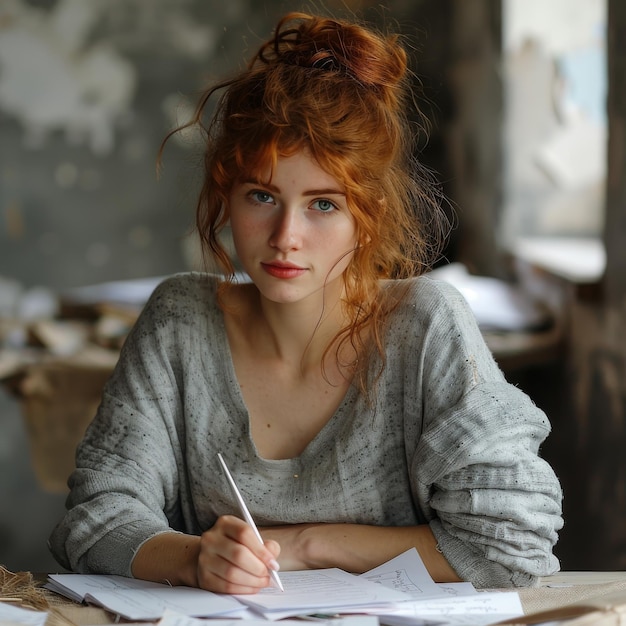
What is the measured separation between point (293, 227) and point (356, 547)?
46 centimetres

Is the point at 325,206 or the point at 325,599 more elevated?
the point at 325,206

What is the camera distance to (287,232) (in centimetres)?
130

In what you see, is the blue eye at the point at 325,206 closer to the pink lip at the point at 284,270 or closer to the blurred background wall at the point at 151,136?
the pink lip at the point at 284,270

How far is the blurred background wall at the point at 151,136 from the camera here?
12.1 feet

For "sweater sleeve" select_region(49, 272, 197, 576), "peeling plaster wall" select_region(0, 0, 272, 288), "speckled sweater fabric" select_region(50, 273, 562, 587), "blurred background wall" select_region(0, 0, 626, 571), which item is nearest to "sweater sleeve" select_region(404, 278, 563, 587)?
"speckled sweater fabric" select_region(50, 273, 562, 587)

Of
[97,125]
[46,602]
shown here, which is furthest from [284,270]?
[97,125]

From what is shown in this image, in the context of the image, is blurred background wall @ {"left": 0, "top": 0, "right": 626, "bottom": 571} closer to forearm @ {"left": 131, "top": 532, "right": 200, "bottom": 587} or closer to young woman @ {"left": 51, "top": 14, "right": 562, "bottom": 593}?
young woman @ {"left": 51, "top": 14, "right": 562, "bottom": 593}

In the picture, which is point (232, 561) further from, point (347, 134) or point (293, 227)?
point (347, 134)

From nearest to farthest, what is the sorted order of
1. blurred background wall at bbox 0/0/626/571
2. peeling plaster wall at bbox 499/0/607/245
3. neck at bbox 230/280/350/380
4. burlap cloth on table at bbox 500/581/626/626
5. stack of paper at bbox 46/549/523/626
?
burlap cloth on table at bbox 500/581/626/626
stack of paper at bbox 46/549/523/626
neck at bbox 230/280/350/380
peeling plaster wall at bbox 499/0/607/245
blurred background wall at bbox 0/0/626/571

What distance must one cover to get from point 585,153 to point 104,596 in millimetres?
2705

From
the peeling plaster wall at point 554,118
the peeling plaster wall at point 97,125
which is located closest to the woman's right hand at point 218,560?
the peeling plaster wall at point 554,118

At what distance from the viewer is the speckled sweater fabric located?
1261 mm

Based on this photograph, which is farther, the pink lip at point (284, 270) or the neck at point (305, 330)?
the neck at point (305, 330)

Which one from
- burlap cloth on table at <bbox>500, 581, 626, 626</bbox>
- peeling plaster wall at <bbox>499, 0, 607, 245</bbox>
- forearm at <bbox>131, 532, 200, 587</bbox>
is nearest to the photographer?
burlap cloth on table at <bbox>500, 581, 626, 626</bbox>
